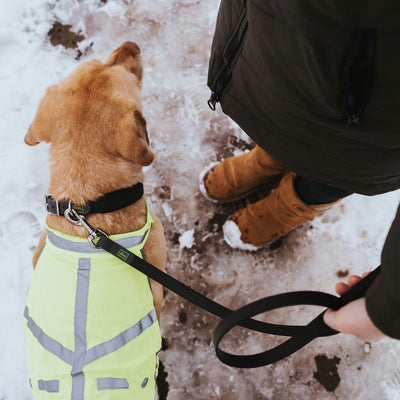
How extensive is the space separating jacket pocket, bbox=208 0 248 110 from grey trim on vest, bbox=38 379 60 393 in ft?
4.08

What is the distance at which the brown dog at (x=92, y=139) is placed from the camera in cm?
127

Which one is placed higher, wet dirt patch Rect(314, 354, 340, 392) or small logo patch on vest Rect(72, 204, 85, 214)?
small logo patch on vest Rect(72, 204, 85, 214)

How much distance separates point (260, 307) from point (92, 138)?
872 millimetres

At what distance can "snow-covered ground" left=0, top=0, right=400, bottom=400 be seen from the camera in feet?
6.54

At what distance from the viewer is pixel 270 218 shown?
1941mm

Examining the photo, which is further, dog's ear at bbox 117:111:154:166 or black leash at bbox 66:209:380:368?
dog's ear at bbox 117:111:154:166

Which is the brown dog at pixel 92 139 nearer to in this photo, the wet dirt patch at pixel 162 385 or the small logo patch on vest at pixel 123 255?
the small logo patch on vest at pixel 123 255

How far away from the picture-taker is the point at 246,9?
976 millimetres

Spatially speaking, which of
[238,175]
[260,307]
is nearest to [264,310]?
[260,307]

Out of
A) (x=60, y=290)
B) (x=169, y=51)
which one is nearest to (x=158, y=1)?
(x=169, y=51)

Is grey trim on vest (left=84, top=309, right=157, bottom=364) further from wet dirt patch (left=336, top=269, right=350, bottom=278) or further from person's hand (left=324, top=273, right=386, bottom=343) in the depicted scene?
wet dirt patch (left=336, top=269, right=350, bottom=278)

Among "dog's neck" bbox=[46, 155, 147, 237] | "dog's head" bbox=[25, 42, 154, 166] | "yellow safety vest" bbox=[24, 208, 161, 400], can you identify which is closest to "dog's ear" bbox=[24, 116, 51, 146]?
"dog's head" bbox=[25, 42, 154, 166]

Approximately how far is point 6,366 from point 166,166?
1.54 m

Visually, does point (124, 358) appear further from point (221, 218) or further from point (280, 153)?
point (221, 218)
